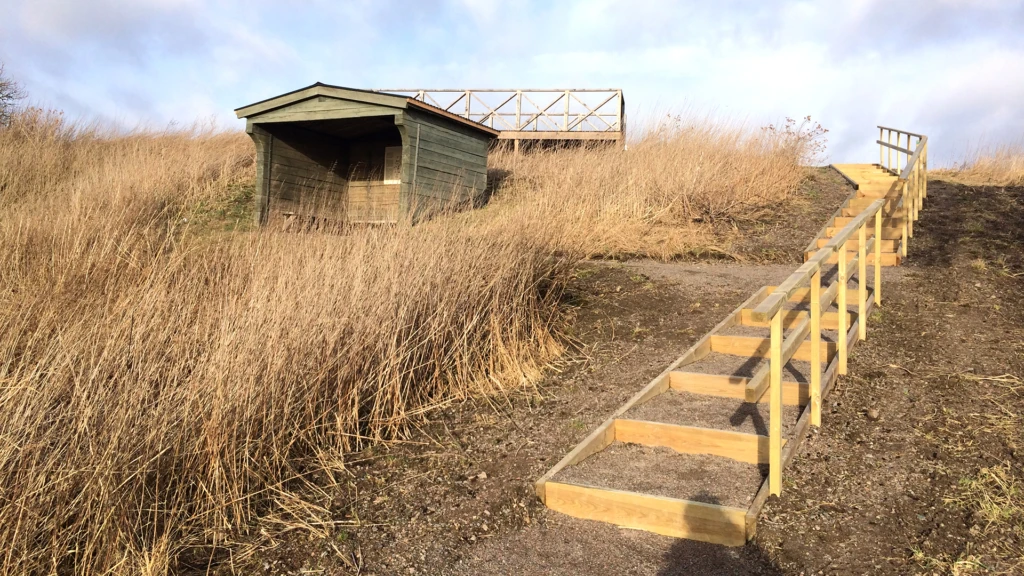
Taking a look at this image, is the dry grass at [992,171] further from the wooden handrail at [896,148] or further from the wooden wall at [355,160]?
the wooden wall at [355,160]

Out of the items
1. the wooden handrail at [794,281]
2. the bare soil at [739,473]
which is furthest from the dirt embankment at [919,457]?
the wooden handrail at [794,281]

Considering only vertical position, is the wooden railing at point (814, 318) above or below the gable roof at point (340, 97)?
below

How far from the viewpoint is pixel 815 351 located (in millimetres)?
4176

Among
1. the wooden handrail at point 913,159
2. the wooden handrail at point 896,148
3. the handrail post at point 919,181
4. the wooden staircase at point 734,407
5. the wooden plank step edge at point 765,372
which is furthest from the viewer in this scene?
the wooden handrail at point 896,148

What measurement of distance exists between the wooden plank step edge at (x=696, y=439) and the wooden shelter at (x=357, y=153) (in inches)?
269

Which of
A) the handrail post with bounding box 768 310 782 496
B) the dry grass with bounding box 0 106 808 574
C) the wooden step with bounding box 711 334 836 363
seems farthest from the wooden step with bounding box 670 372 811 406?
the dry grass with bounding box 0 106 808 574

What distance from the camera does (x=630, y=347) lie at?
6.24m

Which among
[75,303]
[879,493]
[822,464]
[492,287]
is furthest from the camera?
[492,287]

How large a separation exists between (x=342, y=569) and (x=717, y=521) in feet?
5.95

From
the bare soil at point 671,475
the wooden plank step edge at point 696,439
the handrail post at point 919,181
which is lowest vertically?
the bare soil at point 671,475

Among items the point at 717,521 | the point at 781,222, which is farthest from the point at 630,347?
the point at 781,222

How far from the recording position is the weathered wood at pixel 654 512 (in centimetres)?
331

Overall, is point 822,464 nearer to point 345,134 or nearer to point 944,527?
point 944,527

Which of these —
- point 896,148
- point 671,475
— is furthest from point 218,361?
point 896,148
